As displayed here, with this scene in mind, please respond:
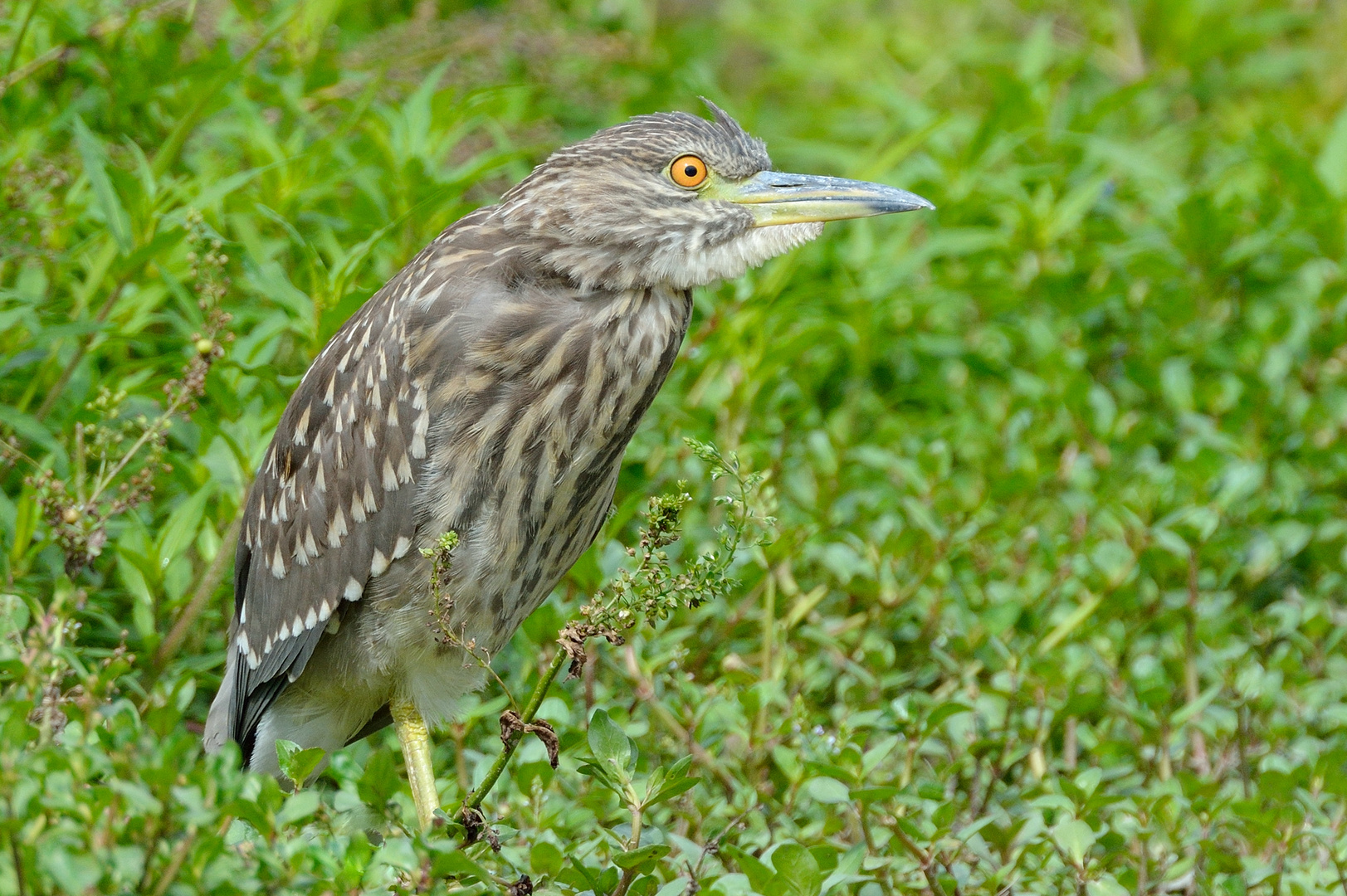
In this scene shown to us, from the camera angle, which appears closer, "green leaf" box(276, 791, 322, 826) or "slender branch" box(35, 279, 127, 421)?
"green leaf" box(276, 791, 322, 826)

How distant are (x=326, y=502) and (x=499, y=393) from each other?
0.66 metres

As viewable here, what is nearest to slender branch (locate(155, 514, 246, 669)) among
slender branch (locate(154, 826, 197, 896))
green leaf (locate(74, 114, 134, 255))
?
green leaf (locate(74, 114, 134, 255))

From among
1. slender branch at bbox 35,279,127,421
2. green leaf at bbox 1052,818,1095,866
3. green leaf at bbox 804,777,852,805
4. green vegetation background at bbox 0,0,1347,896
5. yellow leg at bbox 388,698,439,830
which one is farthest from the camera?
slender branch at bbox 35,279,127,421

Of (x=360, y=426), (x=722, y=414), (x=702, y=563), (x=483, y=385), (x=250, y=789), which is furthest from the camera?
(x=722, y=414)

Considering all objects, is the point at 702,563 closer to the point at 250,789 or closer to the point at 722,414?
the point at 250,789

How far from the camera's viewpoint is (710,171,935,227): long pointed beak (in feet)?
11.2

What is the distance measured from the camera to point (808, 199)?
3420 mm

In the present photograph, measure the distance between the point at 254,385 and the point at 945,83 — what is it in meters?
6.22

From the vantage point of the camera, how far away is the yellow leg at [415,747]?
3566mm

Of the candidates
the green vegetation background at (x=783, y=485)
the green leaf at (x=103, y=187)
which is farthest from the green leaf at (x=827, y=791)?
the green leaf at (x=103, y=187)

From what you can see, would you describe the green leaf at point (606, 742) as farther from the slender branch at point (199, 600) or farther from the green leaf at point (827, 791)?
the slender branch at point (199, 600)

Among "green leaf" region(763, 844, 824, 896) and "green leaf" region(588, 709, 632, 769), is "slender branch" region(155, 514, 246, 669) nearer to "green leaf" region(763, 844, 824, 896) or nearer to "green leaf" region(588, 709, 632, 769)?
"green leaf" region(588, 709, 632, 769)

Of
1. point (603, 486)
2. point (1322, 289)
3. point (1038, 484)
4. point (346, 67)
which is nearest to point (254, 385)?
point (603, 486)

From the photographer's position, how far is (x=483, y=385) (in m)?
3.20
